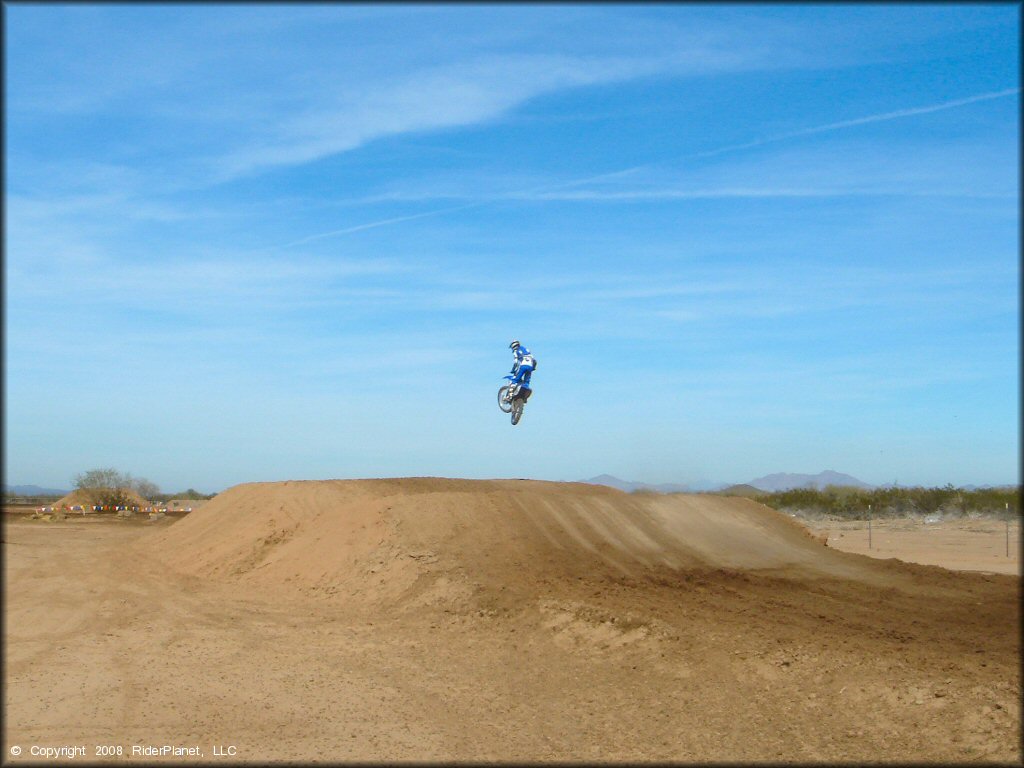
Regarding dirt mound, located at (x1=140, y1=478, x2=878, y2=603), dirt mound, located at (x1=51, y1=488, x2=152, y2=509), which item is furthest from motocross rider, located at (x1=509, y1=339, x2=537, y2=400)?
dirt mound, located at (x1=51, y1=488, x2=152, y2=509)

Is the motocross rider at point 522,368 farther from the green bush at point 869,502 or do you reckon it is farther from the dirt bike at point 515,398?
the green bush at point 869,502

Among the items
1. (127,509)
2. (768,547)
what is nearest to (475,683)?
(768,547)

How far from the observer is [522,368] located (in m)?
20.8

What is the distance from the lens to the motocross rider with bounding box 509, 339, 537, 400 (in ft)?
68.2

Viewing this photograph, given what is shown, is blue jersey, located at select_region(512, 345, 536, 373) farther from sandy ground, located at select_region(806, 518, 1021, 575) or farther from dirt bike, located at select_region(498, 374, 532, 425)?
sandy ground, located at select_region(806, 518, 1021, 575)

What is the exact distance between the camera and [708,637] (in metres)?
16.5

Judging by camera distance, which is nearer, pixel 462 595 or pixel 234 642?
pixel 234 642

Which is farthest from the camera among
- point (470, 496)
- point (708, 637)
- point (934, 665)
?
point (470, 496)

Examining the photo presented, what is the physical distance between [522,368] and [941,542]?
2160 centimetres

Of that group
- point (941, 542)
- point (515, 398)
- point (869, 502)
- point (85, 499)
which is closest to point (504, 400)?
point (515, 398)

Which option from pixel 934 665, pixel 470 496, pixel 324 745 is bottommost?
pixel 324 745

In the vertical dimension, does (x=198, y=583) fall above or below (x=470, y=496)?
below

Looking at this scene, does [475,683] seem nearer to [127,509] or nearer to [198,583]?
[198,583]

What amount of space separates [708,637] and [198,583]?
14015 mm
